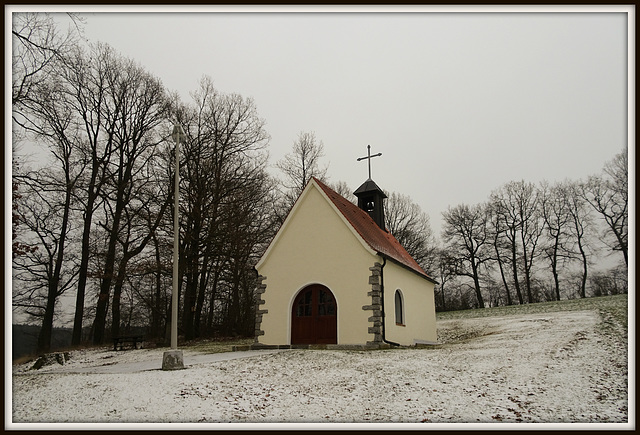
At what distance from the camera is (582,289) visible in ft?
120

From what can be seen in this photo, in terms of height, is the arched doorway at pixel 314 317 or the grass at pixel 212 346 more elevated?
the arched doorway at pixel 314 317

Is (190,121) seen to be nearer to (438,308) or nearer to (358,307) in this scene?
(358,307)

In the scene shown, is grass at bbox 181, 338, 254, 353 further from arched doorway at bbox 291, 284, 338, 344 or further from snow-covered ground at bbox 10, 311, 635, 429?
snow-covered ground at bbox 10, 311, 635, 429

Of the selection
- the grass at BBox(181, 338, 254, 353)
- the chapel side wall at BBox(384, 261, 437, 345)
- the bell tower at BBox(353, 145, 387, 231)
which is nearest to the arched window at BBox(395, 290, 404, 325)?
the chapel side wall at BBox(384, 261, 437, 345)

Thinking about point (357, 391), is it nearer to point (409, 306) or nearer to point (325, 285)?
point (325, 285)

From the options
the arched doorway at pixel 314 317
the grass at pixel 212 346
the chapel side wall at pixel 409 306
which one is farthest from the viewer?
the grass at pixel 212 346

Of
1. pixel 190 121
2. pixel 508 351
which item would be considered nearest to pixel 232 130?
pixel 190 121

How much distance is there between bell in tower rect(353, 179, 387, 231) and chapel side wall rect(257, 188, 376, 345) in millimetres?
6346

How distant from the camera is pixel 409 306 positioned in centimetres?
1938

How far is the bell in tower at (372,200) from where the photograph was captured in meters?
23.0

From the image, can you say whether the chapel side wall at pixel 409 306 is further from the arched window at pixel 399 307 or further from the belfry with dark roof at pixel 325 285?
the arched window at pixel 399 307

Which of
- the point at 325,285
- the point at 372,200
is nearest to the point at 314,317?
the point at 325,285

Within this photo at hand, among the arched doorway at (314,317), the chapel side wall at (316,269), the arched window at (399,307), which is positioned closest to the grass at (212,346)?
the chapel side wall at (316,269)

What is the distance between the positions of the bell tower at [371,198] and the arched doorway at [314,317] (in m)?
7.58
